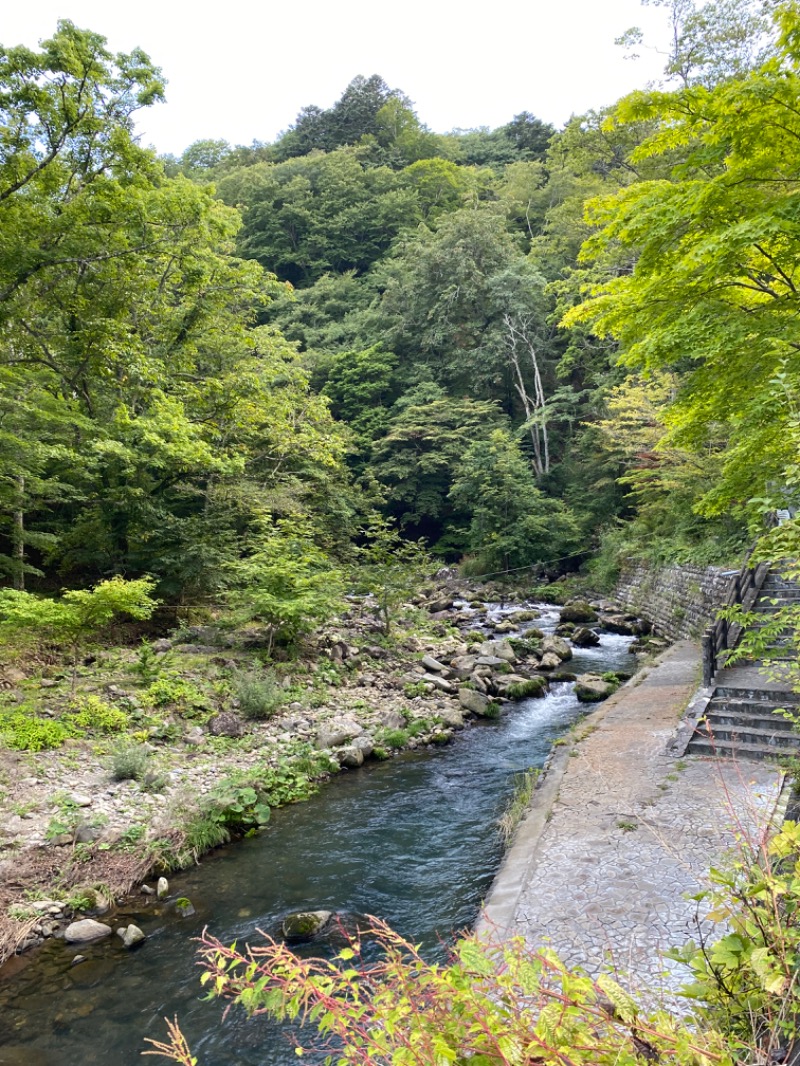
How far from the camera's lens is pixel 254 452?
16719 millimetres

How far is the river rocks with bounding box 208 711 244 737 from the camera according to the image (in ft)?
28.4

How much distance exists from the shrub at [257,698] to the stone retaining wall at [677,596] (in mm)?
8094

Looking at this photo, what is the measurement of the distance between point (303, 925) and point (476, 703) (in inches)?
238

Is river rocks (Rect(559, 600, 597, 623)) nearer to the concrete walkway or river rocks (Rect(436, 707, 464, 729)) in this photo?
river rocks (Rect(436, 707, 464, 729))

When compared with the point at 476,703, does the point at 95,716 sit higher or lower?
higher

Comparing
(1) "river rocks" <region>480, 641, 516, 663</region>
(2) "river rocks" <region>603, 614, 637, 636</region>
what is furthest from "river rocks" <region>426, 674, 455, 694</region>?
(2) "river rocks" <region>603, 614, 637, 636</region>

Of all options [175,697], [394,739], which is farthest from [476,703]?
[175,697]

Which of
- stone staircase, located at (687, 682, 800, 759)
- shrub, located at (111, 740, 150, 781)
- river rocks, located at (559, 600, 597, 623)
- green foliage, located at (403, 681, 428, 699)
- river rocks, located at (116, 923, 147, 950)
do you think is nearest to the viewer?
river rocks, located at (116, 923, 147, 950)

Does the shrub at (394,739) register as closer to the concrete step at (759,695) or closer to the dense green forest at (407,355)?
the dense green forest at (407,355)

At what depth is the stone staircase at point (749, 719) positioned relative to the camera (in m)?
6.60

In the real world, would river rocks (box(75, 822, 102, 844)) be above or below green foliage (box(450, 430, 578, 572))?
below

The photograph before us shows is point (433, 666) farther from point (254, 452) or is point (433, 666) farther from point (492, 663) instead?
point (254, 452)

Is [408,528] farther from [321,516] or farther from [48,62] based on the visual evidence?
[48,62]

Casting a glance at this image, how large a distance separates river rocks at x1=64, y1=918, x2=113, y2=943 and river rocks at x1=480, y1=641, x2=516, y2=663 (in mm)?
9387
